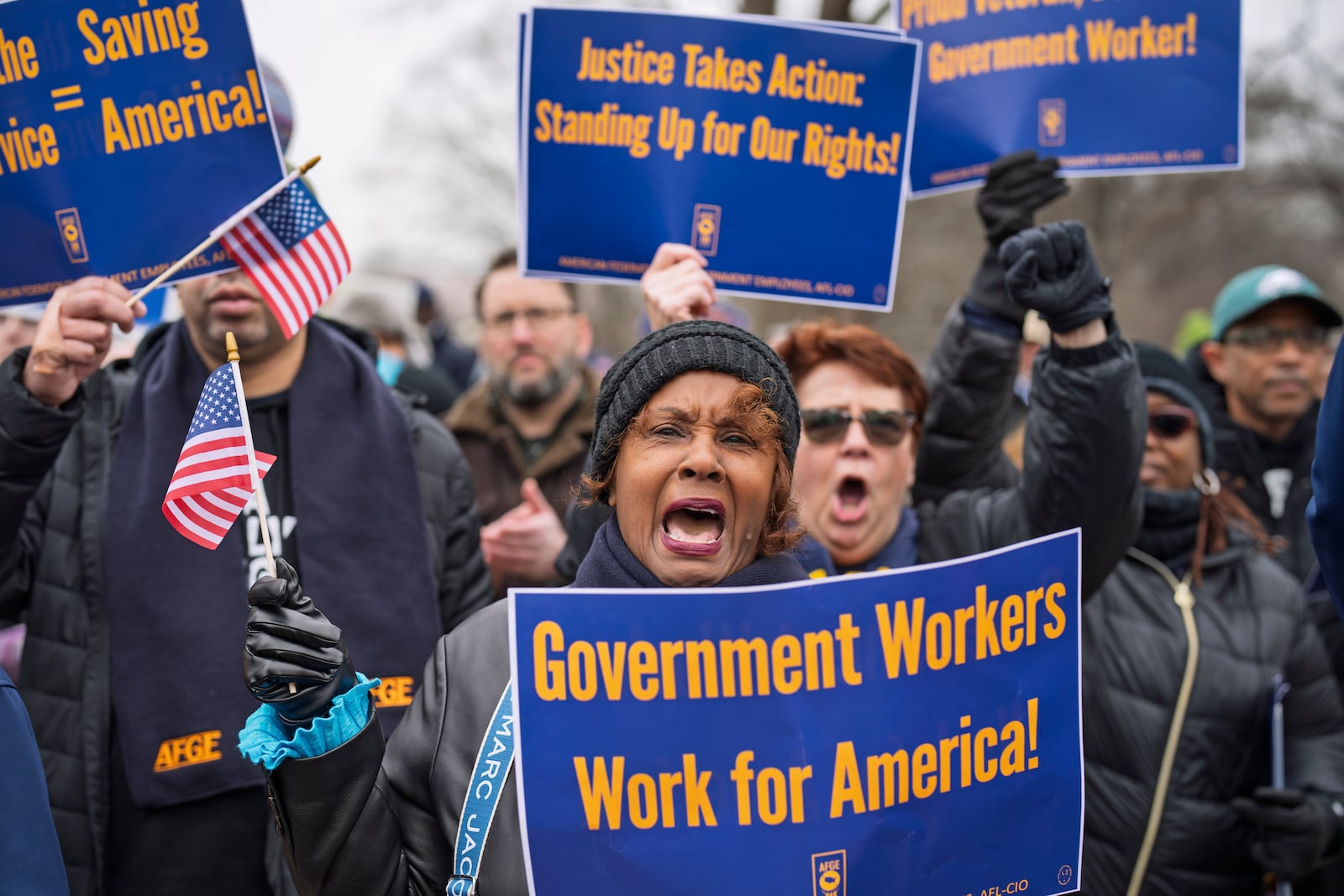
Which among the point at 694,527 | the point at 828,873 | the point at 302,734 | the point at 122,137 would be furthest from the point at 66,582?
the point at 828,873

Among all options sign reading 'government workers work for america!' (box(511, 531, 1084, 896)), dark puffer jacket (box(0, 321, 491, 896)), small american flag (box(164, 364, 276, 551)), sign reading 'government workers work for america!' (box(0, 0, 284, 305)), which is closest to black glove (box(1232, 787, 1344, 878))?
sign reading 'government workers work for america!' (box(511, 531, 1084, 896))

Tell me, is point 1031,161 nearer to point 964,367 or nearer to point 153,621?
point 964,367

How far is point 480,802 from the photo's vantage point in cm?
212

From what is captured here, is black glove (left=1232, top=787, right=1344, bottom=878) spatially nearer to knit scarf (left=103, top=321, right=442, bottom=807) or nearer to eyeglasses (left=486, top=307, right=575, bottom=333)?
knit scarf (left=103, top=321, right=442, bottom=807)

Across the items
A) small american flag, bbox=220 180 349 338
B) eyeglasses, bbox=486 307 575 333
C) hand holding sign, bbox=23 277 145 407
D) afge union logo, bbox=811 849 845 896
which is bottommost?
afge union logo, bbox=811 849 845 896

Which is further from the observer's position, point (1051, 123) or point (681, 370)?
point (1051, 123)

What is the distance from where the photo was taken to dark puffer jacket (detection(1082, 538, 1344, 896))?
325 cm

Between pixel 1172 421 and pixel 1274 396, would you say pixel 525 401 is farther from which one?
pixel 1274 396

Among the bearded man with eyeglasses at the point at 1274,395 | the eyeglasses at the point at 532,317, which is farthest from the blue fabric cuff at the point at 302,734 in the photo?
the bearded man with eyeglasses at the point at 1274,395

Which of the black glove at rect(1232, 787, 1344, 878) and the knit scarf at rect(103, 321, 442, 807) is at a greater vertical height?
the knit scarf at rect(103, 321, 442, 807)

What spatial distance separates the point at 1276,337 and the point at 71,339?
4004 millimetres

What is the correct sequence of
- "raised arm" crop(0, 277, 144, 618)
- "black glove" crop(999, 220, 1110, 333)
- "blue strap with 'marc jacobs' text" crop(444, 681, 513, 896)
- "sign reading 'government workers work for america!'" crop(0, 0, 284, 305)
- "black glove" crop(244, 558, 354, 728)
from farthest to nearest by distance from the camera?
"sign reading 'government workers work for america!'" crop(0, 0, 284, 305) → "black glove" crop(999, 220, 1110, 333) → "raised arm" crop(0, 277, 144, 618) → "blue strap with 'marc jacobs' text" crop(444, 681, 513, 896) → "black glove" crop(244, 558, 354, 728)

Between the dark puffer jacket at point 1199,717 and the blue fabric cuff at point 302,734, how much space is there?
6.65ft

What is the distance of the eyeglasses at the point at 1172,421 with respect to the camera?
3.73 metres
